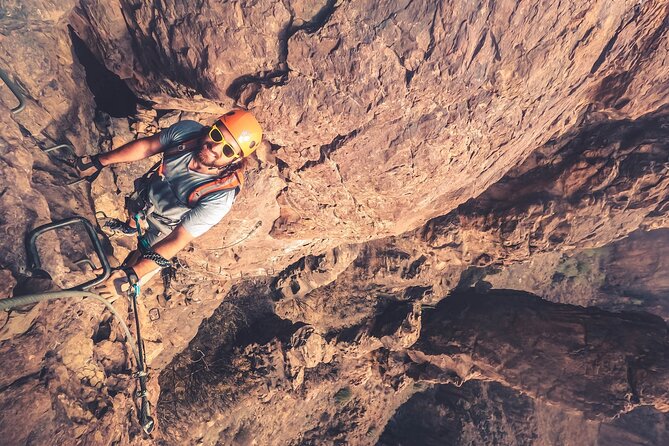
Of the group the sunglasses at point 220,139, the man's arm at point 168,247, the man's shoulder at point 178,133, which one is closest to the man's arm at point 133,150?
the man's shoulder at point 178,133

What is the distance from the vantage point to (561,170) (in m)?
5.39

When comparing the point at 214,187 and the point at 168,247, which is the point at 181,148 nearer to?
the point at 214,187

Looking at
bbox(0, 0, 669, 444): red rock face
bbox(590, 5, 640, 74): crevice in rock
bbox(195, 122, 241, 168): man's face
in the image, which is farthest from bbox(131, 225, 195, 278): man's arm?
bbox(590, 5, 640, 74): crevice in rock

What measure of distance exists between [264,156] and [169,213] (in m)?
1.43

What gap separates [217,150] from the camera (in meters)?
3.64

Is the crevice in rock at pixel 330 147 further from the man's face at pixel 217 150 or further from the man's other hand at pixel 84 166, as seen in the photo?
the man's other hand at pixel 84 166

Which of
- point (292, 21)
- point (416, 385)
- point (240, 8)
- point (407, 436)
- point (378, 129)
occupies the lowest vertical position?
point (407, 436)

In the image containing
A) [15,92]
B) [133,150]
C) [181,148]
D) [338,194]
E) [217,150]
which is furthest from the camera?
[338,194]

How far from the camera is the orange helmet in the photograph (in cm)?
341

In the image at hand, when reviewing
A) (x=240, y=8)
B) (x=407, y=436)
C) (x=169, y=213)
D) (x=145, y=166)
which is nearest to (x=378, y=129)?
(x=240, y=8)

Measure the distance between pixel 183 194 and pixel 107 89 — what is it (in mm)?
2219

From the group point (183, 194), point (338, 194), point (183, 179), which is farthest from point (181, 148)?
point (338, 194)

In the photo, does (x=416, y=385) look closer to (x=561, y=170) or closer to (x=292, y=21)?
(x=561, y=170)

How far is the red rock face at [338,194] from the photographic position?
3.19 meters
